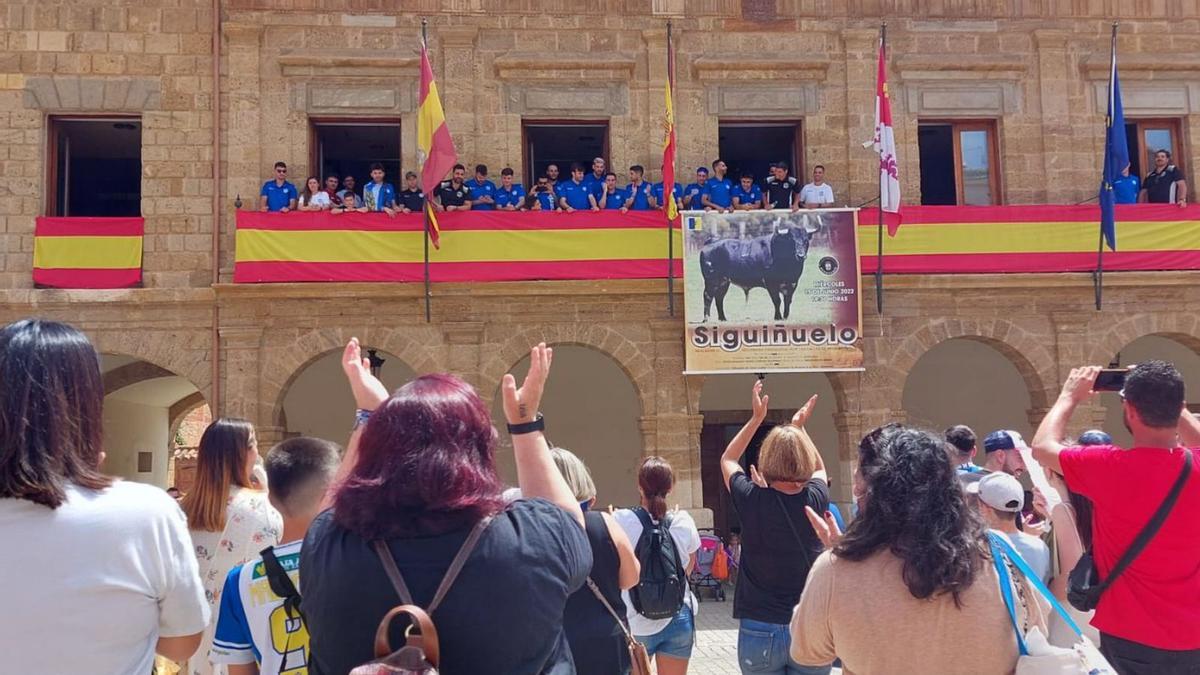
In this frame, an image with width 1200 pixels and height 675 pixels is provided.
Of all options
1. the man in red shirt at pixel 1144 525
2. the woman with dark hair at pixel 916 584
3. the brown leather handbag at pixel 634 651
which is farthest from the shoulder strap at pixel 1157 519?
the brown leather handbag at pixel 634 651

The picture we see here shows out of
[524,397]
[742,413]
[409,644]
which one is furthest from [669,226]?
[409,644]

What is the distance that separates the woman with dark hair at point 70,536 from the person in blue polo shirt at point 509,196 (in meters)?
10.4

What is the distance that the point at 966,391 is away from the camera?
15.2 meters

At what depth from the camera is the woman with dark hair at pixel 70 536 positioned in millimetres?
1930

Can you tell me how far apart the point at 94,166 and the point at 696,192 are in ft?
Answer: 29.3

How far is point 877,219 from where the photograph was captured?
41.2 feet

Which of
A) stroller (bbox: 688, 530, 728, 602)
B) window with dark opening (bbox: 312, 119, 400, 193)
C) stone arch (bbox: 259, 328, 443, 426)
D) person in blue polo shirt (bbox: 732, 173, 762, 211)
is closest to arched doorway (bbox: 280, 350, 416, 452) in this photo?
stone arch (bbox: 259, 328, 443, 426)

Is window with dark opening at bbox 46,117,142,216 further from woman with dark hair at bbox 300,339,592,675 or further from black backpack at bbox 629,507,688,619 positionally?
woman with dark hair at bbox 300,339,592,675

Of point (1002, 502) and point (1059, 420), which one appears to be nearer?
point (1059, 420)

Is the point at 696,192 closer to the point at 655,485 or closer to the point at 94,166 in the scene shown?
the point at 655,485

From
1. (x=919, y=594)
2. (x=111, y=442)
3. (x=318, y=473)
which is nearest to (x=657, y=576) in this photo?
(x=318, y=473)

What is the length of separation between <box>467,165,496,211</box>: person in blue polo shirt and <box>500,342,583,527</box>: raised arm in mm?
10273

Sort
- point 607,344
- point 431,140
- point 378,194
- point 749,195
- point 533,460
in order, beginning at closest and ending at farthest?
point 533,460, point 431,140, point 378,194, point 607,344, point 749,195

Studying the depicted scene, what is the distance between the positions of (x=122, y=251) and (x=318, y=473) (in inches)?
418
